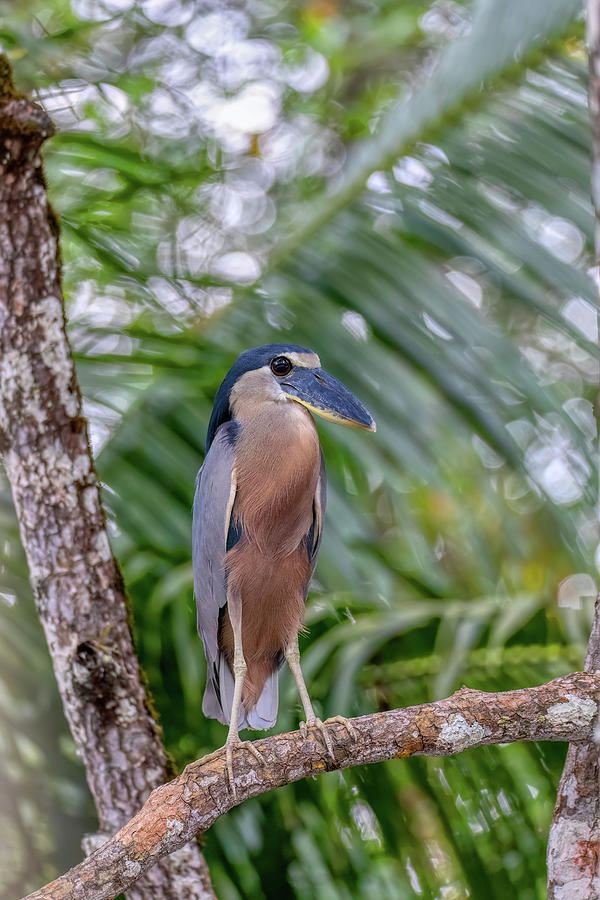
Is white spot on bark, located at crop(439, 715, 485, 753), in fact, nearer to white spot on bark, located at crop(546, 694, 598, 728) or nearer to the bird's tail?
white spot on bark, located at crop(546, 694, 598, 728)

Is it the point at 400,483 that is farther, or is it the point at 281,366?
the point at 400,483

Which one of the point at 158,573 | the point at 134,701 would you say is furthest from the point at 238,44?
the point at 134,701

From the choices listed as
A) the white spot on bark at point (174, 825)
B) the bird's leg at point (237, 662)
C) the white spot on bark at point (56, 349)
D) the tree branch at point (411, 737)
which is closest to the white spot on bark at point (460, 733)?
the tree branch at point (411, 737)

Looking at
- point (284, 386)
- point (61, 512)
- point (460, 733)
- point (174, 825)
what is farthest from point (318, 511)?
point (174, 825)

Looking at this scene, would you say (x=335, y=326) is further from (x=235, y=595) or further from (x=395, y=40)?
(x=395, y=40)

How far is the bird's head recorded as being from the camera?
5.89ft

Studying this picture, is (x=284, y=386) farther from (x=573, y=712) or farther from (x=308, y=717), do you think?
(x=573, y=712)

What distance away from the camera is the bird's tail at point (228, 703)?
210cm

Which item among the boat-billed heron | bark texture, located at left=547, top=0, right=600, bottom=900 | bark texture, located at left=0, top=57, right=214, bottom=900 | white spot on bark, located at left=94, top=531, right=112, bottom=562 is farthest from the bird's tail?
bark texture, located at left=547, top=0, right=600, bottom=900

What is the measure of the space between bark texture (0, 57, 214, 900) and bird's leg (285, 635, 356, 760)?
31 centimetres

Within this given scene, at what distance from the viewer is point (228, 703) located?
212cm

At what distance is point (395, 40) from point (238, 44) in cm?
88

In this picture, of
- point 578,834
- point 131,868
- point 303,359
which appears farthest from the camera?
point 303,359

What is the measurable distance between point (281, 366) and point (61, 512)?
0.55m
